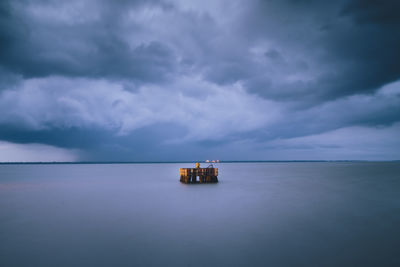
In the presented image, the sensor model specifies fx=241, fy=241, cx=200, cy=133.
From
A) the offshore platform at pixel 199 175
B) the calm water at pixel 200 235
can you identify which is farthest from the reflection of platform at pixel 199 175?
the calm water at pixel 200 235

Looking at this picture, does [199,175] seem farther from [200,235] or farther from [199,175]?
[200,235]

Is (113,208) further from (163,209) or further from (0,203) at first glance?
(0,203)

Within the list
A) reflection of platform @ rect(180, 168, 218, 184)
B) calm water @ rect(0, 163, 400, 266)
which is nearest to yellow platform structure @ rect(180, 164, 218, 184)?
reflection of platform @ rect(180, 168, 218, 184)

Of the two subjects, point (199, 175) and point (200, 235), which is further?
point (199, 175)

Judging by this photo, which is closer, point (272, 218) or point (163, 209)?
point (272, 218)

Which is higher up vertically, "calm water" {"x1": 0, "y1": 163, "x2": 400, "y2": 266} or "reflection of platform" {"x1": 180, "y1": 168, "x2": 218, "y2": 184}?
"reflection of platform" {"x1": 180, "y1": 168, "x2": 218, "y2": 184}

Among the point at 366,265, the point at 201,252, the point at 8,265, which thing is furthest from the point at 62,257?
the point at 366,265

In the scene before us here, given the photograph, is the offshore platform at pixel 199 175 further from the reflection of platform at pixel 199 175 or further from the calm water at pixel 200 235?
the calm water at pixel 200 235

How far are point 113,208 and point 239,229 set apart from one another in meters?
10.0

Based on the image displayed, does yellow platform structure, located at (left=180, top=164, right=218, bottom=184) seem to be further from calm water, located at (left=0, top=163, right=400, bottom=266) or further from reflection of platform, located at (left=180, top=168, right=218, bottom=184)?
calm water, located at (left=0, top=163, right=400, bottom=266)

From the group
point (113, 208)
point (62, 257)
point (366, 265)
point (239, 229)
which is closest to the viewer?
point (366, 265)

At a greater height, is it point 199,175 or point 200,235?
point 199,175

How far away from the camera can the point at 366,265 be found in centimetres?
789

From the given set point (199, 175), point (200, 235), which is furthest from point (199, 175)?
point (200, 235)
